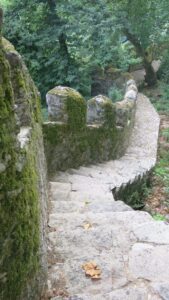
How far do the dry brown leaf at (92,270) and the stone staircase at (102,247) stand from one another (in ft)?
0.10

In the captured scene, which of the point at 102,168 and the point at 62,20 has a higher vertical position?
the point at 62,20

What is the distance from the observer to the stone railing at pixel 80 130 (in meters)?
5.46

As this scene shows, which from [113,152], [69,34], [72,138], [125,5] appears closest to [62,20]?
[69,34]

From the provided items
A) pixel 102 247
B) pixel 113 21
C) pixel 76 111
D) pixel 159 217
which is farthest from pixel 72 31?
pixel 102 247

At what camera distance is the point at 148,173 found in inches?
275

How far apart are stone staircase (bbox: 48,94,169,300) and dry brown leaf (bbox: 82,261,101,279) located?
0.03 m

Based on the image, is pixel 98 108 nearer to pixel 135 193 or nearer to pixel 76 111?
pixel 76 111

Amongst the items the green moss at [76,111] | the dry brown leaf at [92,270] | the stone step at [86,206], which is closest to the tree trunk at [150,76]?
the green moss at [76,111]

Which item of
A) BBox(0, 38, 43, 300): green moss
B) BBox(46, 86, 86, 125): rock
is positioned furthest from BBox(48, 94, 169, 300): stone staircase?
BBox(46, 86, 86, 125): rock

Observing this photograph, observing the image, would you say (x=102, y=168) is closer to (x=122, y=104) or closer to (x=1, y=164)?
(x=122, y=104)

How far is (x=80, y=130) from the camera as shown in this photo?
238 inches

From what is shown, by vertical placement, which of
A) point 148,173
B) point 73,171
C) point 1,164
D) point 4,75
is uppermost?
point 4,75

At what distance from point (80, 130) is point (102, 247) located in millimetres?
2979

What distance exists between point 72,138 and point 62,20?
6.06 meters
